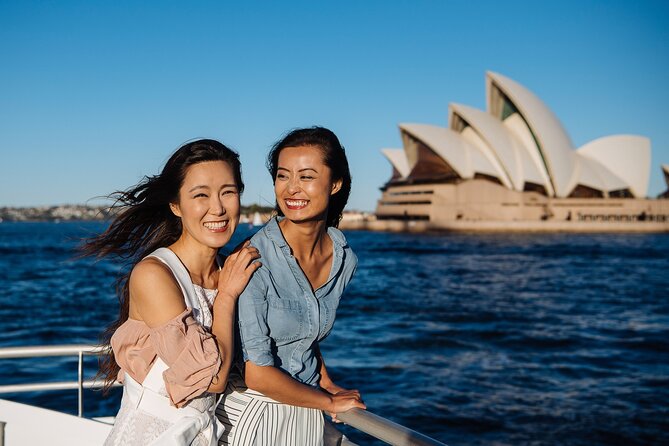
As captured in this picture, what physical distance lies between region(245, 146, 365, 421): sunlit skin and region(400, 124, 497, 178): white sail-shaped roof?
44.1 m

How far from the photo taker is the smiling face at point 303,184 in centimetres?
156

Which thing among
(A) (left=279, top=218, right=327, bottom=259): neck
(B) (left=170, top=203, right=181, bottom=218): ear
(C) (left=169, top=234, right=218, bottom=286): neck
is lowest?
(C) (left=169, top=234, right=218, bottom=286): neck

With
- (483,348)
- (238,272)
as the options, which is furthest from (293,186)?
(483,348)

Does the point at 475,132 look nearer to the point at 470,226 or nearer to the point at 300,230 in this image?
the point at 470,226

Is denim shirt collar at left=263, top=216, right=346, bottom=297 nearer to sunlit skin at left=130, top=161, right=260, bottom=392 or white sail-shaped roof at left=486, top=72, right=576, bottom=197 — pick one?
sunlit skin at left=130, top=161, right=260, bottom=392

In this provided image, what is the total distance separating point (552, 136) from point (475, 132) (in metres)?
5.53

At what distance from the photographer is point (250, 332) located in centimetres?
141

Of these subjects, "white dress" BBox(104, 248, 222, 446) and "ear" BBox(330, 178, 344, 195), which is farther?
"ear" BBox(330, 178, 344, 195)

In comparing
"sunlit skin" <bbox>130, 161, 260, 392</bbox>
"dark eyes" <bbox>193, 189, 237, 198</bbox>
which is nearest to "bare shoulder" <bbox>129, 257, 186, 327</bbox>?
"sunlit skin" <bbox>130, 161, 260, 392</bbox>

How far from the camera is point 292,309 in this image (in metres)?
1.46

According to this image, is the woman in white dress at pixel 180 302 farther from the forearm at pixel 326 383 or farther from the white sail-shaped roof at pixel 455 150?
the white sail-shaped roof at pixel 455 150

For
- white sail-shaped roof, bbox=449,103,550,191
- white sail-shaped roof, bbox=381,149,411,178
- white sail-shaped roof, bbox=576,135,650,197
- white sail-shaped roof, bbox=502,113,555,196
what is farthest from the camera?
white sail-shaped roof, bbox=381,149,411,178

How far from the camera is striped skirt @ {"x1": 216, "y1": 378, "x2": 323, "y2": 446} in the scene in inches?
58.0

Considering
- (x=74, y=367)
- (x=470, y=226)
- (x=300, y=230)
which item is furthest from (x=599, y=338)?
(x=470, y=226)
